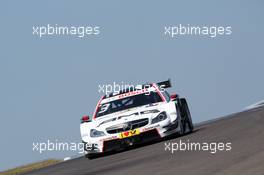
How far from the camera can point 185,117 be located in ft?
58.7

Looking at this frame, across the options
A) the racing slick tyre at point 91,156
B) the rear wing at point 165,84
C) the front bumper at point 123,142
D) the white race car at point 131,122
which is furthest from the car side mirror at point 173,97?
the racing slick tyre at point 91,156

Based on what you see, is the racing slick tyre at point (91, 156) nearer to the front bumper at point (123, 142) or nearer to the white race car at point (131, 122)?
the white race car at point (131, 122)

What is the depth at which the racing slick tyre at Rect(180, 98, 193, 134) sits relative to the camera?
17.8 meters

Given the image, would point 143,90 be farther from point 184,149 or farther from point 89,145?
point 184,149

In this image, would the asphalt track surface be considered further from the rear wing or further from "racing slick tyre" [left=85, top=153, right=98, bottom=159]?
the rear wing

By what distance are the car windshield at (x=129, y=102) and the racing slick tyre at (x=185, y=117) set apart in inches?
29.0

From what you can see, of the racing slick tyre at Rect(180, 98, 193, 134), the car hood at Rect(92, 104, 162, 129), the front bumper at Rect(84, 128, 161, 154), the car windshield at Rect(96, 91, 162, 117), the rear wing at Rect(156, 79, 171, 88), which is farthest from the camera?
the rear wing at Rect(156, 79, 171, 88)

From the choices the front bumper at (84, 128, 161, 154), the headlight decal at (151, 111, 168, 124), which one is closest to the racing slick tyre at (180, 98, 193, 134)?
the headlight decal at (151, 111, 168, 124)

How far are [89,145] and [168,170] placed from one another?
6712mm

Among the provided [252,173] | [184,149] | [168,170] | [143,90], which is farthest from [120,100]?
[252,173]

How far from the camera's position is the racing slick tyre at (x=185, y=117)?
1776 cm

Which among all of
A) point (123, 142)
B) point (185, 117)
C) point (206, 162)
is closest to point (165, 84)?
point (185, 117)

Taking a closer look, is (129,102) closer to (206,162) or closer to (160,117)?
(160,117)

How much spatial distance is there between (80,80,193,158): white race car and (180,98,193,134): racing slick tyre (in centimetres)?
26
